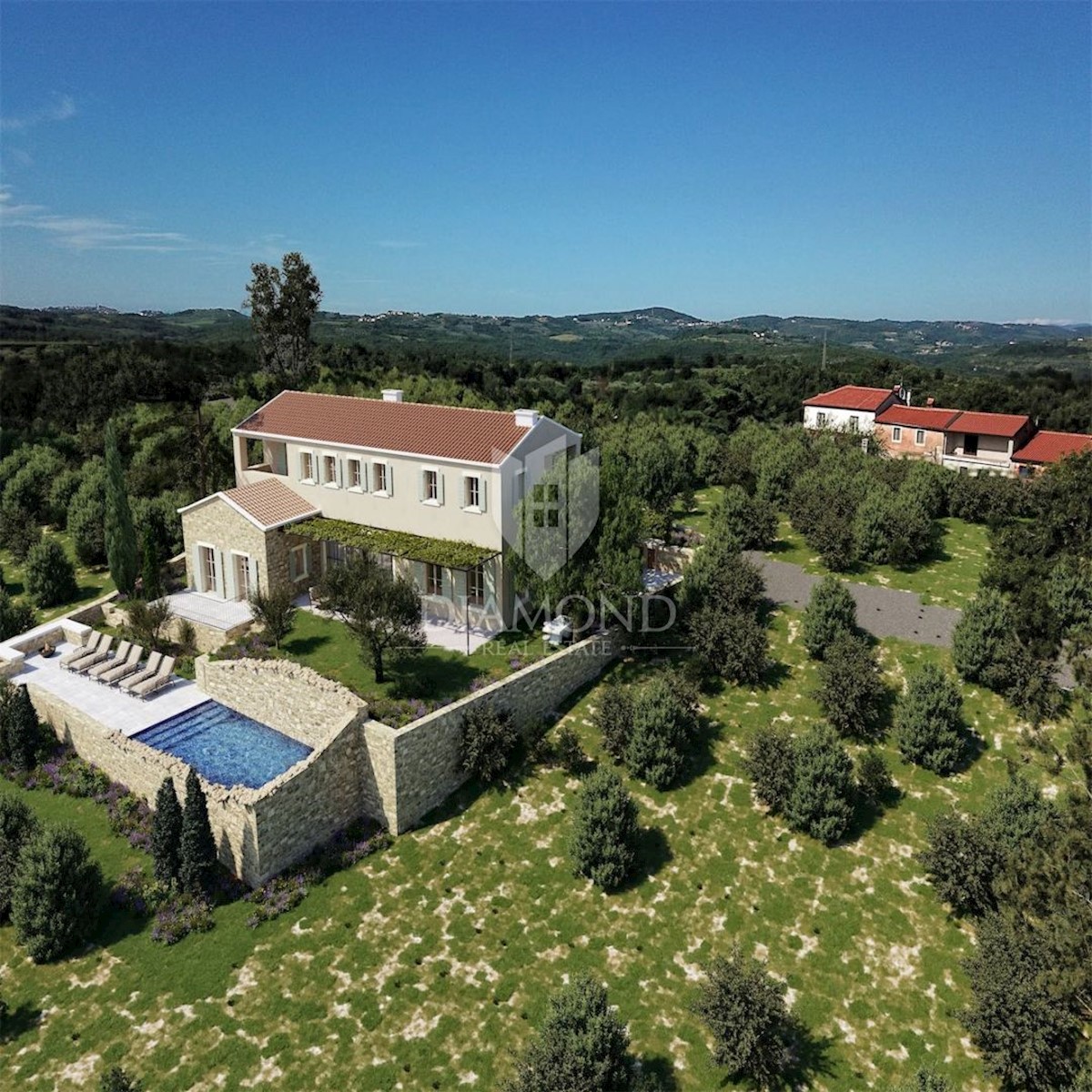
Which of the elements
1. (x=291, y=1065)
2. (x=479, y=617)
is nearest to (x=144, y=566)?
(x=479, y=617)

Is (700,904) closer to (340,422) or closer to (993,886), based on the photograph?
(993,886)

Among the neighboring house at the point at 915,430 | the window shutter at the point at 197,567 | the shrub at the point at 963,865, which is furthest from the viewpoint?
the neighboring house at the point at 915,430

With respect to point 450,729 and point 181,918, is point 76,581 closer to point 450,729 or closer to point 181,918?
point 181,918

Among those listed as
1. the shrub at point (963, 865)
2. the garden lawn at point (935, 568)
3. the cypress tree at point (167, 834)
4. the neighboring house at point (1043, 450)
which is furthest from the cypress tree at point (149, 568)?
the neighboring house at point (1043, 450)

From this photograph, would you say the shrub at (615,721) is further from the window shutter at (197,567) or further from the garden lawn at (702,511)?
the window shutter at (197,567)

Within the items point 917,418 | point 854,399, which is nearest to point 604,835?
point 917,418

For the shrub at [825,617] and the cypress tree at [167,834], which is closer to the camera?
the cypress tree at [167,834]
